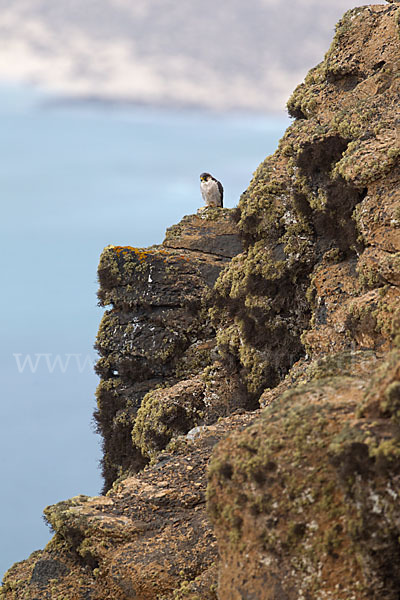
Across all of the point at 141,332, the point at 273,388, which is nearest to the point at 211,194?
the point at 141,332

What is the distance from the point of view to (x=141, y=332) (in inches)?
601

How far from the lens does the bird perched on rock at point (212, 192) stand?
1958cm

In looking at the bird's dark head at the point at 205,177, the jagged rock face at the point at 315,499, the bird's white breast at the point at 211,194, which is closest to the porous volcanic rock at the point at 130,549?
the jagged rock face at the point at 315,499

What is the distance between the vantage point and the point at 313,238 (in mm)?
10328

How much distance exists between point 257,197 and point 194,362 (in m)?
5.23

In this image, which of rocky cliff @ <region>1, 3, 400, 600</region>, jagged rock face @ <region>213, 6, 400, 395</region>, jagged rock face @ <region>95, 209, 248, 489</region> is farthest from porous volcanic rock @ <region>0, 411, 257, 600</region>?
jagged rock face @ <region>95, 209, 248, 489</region>

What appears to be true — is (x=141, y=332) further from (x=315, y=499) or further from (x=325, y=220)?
(x=315, y=499)

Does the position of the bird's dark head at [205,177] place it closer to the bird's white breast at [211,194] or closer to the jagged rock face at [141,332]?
the bird's white breast at [211,194]

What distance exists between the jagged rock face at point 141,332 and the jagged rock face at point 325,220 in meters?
2.76

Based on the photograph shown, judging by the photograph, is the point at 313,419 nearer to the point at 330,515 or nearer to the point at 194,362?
the point at 330,515

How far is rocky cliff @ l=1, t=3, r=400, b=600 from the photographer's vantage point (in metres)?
4.38

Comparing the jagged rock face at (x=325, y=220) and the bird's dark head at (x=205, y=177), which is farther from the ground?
the bird's dark head at (x=205, y=177)

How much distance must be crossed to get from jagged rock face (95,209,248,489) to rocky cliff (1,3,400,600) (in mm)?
43

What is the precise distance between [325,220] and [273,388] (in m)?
2.93
